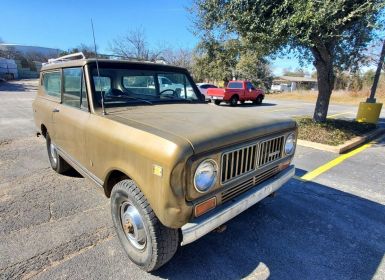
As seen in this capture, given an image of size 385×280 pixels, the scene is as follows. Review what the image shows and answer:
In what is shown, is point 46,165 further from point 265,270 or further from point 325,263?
point 325,263

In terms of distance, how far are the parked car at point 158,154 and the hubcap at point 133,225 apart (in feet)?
0.03

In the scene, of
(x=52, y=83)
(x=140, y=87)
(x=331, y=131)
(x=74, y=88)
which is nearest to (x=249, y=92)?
(x=331, y=131)

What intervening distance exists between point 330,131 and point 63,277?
7405 mm

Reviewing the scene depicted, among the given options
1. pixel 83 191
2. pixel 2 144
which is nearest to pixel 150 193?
pixel 83 191

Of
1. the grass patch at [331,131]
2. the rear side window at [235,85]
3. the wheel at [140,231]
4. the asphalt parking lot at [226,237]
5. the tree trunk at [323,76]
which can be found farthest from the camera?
the rear side window at [235,85]

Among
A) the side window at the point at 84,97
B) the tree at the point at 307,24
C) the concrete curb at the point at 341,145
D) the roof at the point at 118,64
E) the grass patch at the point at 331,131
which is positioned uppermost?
the tree at the point at 307,24

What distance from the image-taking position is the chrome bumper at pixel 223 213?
2049 mm

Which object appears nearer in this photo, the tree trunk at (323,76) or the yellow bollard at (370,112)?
the tree trunk at (323,76)

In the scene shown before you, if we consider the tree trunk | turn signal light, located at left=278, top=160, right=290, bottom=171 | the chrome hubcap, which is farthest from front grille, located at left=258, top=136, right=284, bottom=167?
the tree trunk

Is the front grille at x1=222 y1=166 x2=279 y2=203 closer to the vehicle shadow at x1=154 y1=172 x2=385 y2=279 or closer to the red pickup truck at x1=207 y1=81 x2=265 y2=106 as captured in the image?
the vehicle shadow at x1=154 y1=172 x2=385 y2=279

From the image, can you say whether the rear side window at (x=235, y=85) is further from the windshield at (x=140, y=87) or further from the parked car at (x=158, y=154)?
the parked car at (x=158, y=154)

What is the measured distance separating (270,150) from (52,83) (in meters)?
3.57

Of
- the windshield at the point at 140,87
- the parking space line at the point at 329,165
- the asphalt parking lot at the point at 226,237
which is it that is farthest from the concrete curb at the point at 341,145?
the windshield at the point at 140,87

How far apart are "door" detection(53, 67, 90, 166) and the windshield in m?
0.23
